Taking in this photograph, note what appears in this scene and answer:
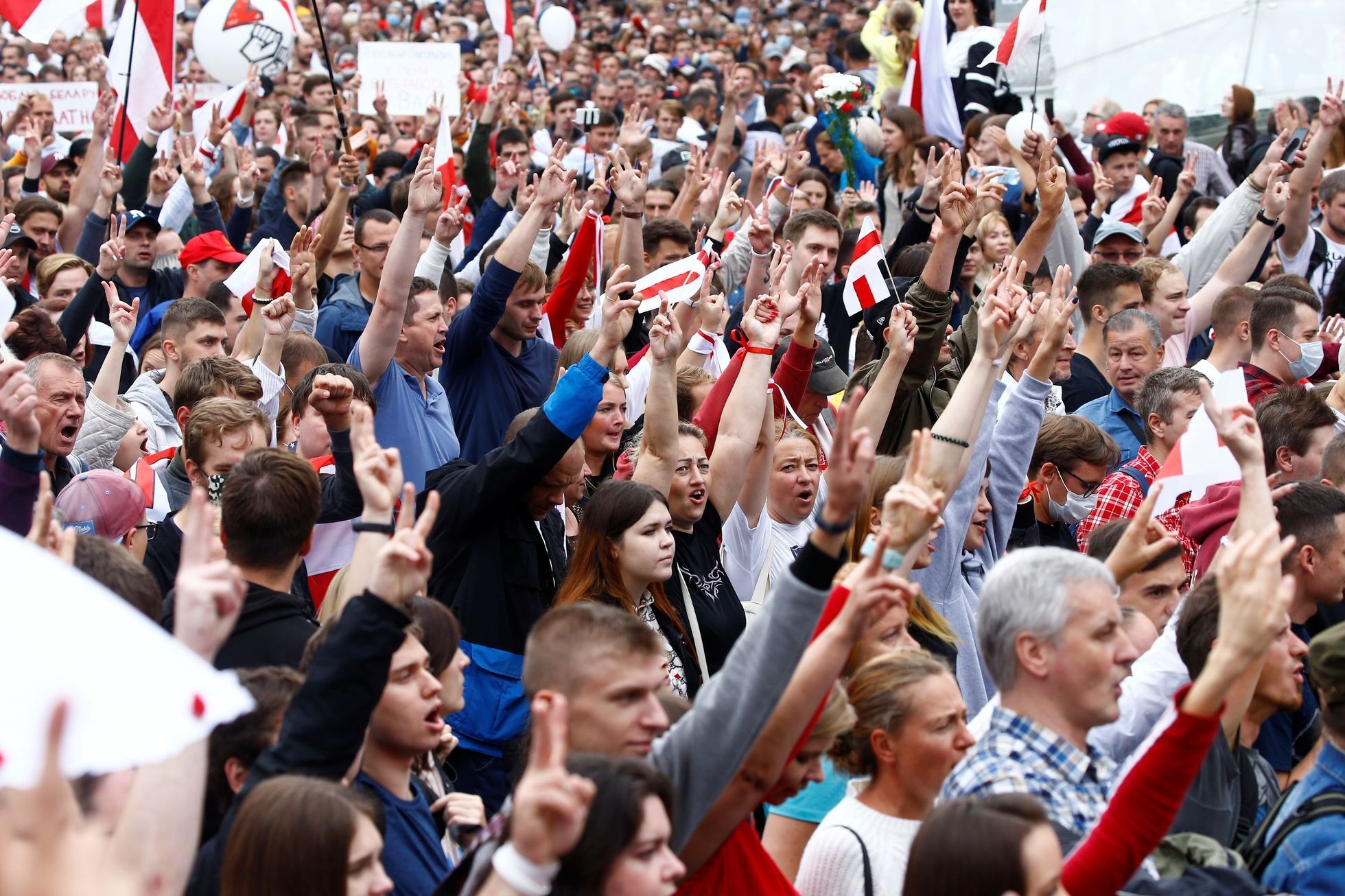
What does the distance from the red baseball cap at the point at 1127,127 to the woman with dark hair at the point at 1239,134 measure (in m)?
0.69

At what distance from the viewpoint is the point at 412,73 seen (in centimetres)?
1241

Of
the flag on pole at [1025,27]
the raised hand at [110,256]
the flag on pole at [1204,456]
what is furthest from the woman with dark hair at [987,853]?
the flag on pole at [1025,27]

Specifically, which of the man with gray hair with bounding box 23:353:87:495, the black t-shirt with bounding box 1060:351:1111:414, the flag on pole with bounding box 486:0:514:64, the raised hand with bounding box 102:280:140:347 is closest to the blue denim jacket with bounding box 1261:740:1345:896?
the man with gray hair with bounding box 23:353:87:495

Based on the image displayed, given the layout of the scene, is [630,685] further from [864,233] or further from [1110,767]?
[864,233]

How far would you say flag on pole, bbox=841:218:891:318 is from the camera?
660 centimetres

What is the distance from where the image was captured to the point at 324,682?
286 cm

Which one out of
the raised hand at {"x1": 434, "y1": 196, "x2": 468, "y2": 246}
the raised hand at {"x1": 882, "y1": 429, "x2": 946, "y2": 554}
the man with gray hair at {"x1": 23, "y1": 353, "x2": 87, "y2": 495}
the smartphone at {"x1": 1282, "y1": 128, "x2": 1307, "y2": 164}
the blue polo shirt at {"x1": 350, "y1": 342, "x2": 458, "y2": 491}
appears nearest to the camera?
the raised hand at {"x1": 882, "y1": 429, "x2": 946, "y2": 554}

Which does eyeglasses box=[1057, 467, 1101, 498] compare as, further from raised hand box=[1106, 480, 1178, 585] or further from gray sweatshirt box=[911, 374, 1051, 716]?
raised hand box=[1106, 480, 1178, 585]

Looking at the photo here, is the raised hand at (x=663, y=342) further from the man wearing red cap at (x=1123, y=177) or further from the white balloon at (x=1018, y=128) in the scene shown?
the man wearing red cap at (x=1123, y=177)

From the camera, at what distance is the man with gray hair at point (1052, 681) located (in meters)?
3.19

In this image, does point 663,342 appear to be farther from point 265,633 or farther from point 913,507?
point 913,507

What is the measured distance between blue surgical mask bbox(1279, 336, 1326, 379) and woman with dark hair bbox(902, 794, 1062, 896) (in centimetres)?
487

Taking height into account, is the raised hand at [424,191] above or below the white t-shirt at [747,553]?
above

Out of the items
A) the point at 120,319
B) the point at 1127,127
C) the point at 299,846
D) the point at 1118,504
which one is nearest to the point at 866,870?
the point at 299,846
